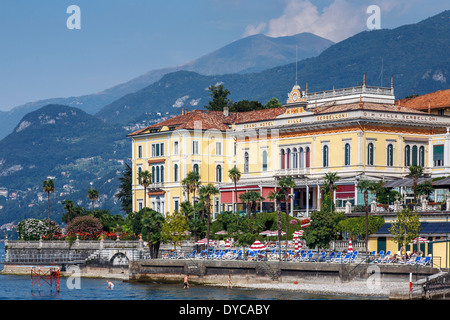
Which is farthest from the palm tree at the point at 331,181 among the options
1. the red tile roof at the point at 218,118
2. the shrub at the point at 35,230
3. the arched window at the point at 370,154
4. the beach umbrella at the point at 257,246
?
the shrub at the point at 35,230

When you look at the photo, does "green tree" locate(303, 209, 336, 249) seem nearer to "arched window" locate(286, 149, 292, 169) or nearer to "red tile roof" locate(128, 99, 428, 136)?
"arched window" locate(286, 149, 292, 169)

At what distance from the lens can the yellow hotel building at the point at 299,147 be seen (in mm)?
78688

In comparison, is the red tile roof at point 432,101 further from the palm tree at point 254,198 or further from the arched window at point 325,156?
the palm tree at point 254,198

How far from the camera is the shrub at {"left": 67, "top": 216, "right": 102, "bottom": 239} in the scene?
297 ft

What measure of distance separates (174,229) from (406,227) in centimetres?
2344

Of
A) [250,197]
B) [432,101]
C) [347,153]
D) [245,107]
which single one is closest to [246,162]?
[250,197]

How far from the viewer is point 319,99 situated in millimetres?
89375

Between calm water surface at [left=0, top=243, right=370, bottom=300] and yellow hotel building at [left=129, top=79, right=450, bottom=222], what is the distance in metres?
17.3

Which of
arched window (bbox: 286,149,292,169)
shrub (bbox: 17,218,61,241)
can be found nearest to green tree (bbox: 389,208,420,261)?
arched window (bbox: 286,149,292,169)

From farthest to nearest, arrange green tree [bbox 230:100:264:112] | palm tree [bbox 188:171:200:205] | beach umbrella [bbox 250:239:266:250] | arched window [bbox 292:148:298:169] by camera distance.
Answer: green tree [bbox 230:100:264:112], palm tree [bbox 188:171:200:205], arched window [bbox 292:148:298:169], beach umbrella [bbox 250:239:266:250]

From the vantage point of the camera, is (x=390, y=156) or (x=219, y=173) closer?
(x=390, y=156)

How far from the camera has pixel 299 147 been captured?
8375cm

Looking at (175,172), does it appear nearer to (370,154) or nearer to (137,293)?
(370,154)
